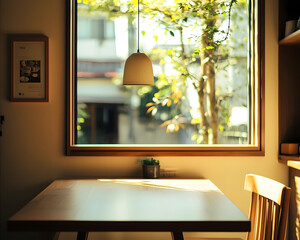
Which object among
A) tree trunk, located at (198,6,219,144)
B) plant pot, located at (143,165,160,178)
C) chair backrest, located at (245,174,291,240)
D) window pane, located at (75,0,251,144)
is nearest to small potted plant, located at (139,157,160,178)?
plant pot, located at (143,165,160,178)

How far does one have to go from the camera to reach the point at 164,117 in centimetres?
307

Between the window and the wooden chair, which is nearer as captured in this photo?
the wooden chair

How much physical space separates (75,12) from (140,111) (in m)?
Result: 0.93

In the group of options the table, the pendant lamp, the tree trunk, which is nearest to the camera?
the table

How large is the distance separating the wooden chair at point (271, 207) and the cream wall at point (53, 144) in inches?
22.8

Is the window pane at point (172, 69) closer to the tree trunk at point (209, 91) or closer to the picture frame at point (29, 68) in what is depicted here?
the tree trunk at point (209, 91)

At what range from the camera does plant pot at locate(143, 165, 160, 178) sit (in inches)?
105

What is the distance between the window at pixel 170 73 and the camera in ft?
9.56

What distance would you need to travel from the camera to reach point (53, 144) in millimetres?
2830

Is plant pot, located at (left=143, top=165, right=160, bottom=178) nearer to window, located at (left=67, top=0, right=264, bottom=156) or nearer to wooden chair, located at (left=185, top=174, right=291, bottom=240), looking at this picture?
window, located at (left=67, top=0, right=264, bottom=156)

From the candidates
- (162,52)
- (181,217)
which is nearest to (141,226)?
(181,217)

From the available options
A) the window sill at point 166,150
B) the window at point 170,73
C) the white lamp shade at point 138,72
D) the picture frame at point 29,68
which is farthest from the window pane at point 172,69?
the white lamp shade at point 138,72

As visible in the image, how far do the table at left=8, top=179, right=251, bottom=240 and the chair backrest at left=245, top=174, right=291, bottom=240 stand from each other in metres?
0.19

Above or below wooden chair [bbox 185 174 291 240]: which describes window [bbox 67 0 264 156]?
above
